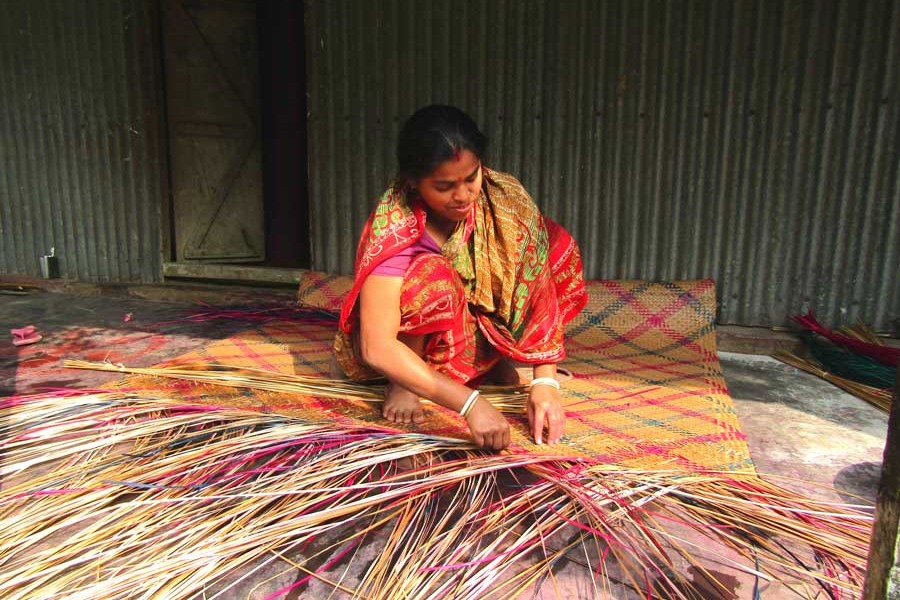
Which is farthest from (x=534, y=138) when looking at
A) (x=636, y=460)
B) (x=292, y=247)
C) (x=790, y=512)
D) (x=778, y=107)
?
(x=292, y=247)

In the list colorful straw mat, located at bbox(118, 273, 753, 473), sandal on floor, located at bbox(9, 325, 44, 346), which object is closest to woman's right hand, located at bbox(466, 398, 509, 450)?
colorful straw mat, located at bbox(118, 273, 753, 473)

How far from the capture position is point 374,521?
4.64 ft

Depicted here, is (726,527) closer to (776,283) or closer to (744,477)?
(744,477)

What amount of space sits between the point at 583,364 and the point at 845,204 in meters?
1.35

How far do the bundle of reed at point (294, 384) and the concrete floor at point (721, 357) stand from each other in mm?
329

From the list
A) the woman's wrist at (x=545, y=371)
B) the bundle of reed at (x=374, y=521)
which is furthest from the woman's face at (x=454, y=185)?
the bundle of reed at (x=374, y=521)

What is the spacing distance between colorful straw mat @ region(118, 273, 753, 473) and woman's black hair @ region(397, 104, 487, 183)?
29.8 inches

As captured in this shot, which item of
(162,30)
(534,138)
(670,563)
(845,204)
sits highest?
(162,30)

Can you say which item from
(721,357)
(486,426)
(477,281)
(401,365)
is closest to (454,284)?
(477,281)

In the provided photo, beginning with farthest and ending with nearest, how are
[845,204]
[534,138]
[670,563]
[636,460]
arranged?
1. [534,138]
2. [845,204]
3. [636,460]
4. [670,563]

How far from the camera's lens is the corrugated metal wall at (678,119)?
8.86ft

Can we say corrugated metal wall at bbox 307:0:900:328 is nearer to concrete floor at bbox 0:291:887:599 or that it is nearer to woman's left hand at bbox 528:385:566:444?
concrete floor at bbox 0:291:887:599

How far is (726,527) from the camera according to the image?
4.57ft

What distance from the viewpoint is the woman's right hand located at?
63.3 inches
